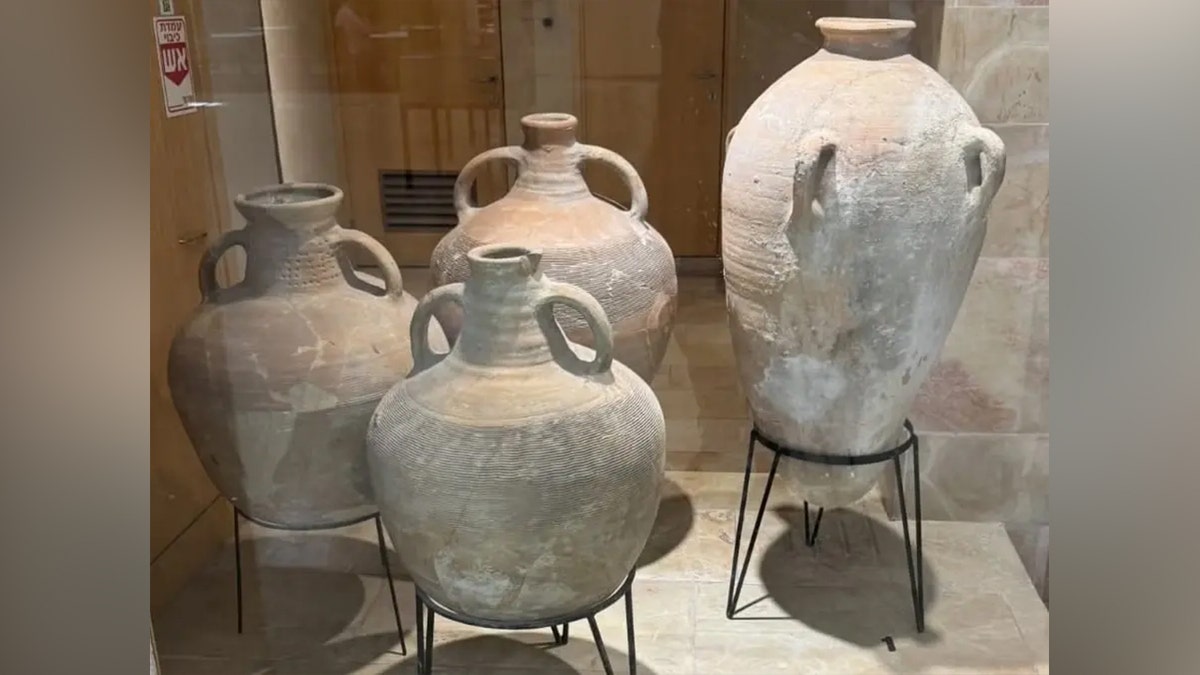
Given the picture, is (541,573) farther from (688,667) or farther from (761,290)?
(761,290)

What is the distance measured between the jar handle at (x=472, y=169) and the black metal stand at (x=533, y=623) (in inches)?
30.2

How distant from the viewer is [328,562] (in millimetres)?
1974

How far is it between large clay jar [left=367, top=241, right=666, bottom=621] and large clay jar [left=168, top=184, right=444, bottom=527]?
0.48ft

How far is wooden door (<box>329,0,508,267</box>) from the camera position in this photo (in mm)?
1889

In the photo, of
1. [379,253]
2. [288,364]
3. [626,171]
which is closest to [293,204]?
[379,253]

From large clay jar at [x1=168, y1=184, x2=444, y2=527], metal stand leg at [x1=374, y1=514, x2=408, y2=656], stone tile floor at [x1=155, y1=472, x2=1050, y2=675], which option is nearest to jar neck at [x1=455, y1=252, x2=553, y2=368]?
large clay jar at [x1=168, y1=184, x2=444, y2=527]

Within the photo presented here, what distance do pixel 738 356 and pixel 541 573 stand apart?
0.64m

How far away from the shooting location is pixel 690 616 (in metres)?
1.95

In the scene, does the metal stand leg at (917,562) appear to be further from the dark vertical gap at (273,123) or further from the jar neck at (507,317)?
the dark vertical gap at (273,123)

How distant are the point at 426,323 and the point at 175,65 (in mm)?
566

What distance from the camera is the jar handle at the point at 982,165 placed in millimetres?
1583

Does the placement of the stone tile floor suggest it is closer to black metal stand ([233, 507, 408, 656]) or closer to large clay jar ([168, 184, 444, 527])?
black metal stand ([233, 507, 408, 656])

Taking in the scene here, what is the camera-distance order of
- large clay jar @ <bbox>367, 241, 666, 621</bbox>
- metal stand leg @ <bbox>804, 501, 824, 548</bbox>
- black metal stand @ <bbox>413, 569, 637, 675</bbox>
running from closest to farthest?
large clay jar @ <bbox>367, 241, 666, 621</bbox>, black metal stand @ <bbox>413, 569, 637, 675</bbox>, metal stand leg @ <bbox>804, 501, 824, 548</bbox>
